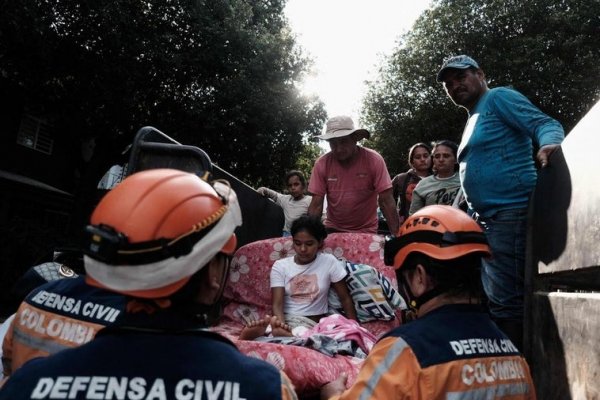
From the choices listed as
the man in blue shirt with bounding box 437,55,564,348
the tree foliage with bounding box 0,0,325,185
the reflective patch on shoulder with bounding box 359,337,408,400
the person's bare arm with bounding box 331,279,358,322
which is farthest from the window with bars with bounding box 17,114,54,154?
the reflective patch on shoulder with bounding box 359,337,408,400

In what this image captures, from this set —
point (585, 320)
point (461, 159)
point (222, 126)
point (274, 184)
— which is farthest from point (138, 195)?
point (274, 184)

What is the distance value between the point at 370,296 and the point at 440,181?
1490 mm

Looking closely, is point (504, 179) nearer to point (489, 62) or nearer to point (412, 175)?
point (412, 175)

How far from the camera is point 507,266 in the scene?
319 centimetres

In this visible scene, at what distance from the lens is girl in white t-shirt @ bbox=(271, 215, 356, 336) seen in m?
4.20

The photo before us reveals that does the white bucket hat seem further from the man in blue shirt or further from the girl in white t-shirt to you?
the man in blue shirt

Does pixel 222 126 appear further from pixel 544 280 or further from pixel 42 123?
pixel 544 280

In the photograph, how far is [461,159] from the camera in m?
3.62

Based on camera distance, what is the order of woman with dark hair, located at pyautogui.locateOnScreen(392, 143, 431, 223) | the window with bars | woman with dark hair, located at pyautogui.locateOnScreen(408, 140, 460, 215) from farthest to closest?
the window with bars < woman with dark hair, located at pyautogui.locateOnScreen(392, 143, 431, 223) < woman with dark hair, located at pyautogui.locateOnScreen(408, 140, 460, 215)

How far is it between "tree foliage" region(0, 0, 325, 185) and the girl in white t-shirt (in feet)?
33.2

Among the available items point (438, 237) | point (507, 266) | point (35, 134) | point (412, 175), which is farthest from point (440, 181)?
point (35, 134)

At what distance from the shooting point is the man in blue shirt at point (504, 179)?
3.19 m

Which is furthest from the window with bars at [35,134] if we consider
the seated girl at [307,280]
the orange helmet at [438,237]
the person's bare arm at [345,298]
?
the orange helmet at [438,237]

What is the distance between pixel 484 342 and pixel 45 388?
1372 millimetres
